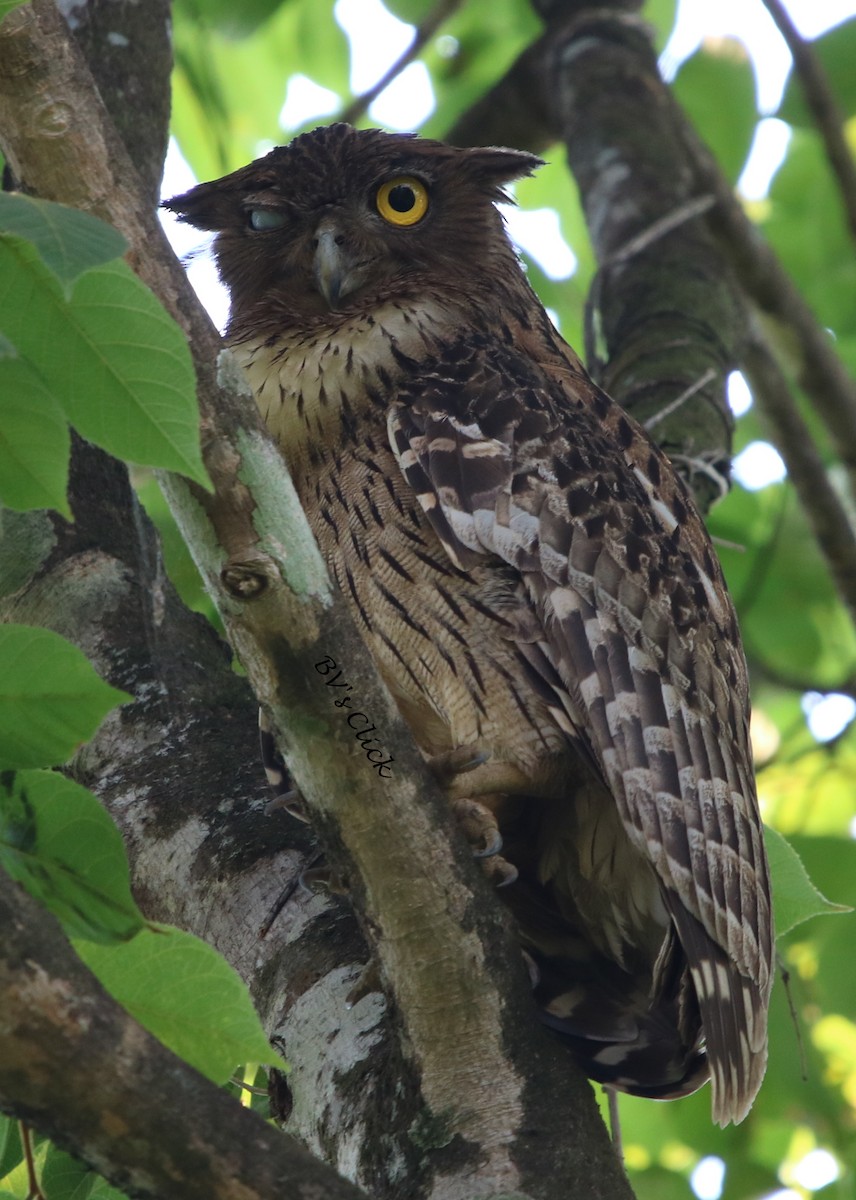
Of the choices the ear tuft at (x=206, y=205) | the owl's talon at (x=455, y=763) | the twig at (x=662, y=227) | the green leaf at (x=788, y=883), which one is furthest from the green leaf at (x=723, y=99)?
the owl's talon at (x=455, y=763)

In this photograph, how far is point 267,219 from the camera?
308cm

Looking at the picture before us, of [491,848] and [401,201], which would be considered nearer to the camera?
[491,848]

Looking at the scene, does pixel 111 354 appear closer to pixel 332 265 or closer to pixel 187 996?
pixel 187 996

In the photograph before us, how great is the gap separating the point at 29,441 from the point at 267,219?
1845 mm

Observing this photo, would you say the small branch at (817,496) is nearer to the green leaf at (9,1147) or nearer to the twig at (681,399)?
the twig at (681,399)

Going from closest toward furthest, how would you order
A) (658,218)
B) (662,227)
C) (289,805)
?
(289,805) < (662,227) < (658,218)

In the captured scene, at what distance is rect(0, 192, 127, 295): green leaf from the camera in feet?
3.67

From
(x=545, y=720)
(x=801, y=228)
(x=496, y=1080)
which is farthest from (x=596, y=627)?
(x=801, y=228)

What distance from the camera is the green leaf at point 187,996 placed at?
4.40 ft

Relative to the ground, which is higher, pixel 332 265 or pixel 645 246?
pixel 645 246

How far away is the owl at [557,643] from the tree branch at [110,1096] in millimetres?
849

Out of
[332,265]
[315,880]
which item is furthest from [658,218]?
[315,880]

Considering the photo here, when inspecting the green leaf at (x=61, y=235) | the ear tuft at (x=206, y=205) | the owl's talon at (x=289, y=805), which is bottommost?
the owl's talon at (x=289, y=805)

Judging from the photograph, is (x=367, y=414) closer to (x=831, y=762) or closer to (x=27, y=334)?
(x=27, y=334)
